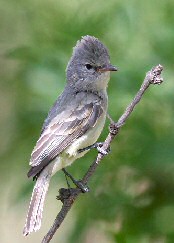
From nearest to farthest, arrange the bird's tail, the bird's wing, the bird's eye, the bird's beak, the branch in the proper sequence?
the branch
the bird's tail
the bird's wing
the bird's beak
the bird's eye

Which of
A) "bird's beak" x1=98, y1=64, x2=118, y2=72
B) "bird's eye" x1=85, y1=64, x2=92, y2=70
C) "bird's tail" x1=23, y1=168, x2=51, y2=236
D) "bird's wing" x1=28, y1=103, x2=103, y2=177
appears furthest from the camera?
"bird's eye" x1=85, y1=64, x2=92, y2=70

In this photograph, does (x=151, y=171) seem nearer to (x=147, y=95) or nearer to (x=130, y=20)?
(x=147, y=95)

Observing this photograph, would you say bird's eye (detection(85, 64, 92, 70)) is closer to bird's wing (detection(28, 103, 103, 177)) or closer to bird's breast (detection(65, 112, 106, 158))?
bird's wing (detection(28, 103, 103, 177))

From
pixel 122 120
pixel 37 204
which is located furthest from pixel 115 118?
pixel 122 120

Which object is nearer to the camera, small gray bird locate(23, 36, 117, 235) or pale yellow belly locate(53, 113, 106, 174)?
small gray bird locate(23, 36, 117, 235)

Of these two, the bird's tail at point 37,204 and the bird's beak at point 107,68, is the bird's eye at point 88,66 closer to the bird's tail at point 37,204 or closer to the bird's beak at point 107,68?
the bird's beak at point 107,68

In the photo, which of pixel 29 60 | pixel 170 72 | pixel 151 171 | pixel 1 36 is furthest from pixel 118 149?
pixel 1 36

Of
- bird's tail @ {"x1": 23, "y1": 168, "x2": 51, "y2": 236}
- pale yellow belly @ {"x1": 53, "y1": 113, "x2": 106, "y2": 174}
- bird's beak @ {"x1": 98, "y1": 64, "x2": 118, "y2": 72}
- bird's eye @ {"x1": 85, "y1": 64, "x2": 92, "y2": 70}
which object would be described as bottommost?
bird's tail @ {"x1": 23, "y1": 168, "x2": 51, "y2": 236}

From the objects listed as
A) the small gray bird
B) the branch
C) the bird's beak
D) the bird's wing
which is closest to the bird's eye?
the small gray bird

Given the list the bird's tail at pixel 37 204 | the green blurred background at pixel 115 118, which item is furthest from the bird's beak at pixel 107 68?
the bird's tail at pixel 37 204

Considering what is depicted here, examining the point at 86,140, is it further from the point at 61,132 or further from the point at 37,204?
the point at 37,204
